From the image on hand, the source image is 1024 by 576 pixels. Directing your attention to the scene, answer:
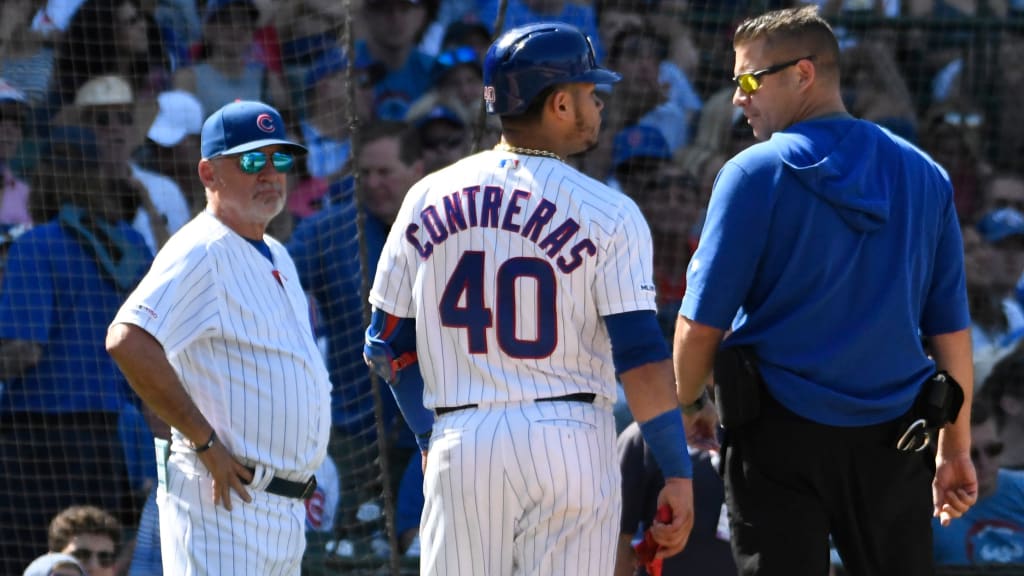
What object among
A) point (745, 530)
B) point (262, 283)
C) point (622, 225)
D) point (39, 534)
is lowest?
point (39, 534)

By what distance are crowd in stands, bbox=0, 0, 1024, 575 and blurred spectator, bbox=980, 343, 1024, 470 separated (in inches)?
0.5

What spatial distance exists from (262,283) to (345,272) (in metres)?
2.56

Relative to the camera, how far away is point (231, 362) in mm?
3828

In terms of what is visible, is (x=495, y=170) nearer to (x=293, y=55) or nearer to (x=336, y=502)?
(x=336, y=502)

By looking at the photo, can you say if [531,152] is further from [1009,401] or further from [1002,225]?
[1002,225]

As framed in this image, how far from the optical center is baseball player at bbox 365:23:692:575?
9.83 feet

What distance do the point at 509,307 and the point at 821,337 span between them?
757 mm

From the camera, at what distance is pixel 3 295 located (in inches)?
239

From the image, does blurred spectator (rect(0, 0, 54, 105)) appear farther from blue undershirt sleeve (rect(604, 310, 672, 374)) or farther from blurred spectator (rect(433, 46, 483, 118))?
blue undershirt sleeve (rect(604, 310, 672, 374))

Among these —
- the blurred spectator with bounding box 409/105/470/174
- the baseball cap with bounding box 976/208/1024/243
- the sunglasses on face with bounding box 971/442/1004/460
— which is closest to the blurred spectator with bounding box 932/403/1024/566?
the sunglasses on face with bounding box 971/442/1004/460

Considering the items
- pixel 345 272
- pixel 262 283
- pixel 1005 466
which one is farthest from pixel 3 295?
pixel 1005 466

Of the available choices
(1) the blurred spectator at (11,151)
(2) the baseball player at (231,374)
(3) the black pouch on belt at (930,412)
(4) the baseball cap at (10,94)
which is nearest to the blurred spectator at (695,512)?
(2) the baseball player at (231,374)

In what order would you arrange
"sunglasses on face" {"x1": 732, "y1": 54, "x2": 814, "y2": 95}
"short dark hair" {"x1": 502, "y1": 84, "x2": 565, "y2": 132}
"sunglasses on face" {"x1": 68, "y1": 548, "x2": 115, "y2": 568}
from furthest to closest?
"sunglasses on face" {"x1": 68, "y1": 548, "x2": 115, "y2": 568} < "sunglasses on face" {"x1": 732, "y1": 54, "x2": 814, "y2": 95} < "short dark hair" {"x1": 502, "y1": 84, "x2": 565, "y2": 132}

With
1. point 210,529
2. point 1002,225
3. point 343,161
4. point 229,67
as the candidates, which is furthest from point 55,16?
point 1002,225
